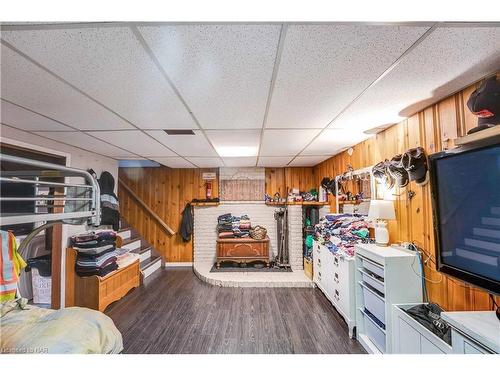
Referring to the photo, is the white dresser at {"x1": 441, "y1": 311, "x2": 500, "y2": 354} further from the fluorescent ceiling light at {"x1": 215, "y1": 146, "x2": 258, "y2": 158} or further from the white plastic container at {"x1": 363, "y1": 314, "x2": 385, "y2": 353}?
the fluorescent ceiling light at {"x1": 215, "y1": 146, "x2": 258, "y2": 158}

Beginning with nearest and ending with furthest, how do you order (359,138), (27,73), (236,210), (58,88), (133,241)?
1. (27,73)
2. (58,88)
3. (359,138)
4. (133,241)
5. (236,210)

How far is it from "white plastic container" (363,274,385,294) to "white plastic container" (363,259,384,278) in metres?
0.08

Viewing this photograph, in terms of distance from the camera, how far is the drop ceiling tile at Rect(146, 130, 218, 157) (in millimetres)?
2451

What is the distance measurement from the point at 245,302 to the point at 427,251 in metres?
2.33

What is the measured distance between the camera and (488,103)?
1.20 m

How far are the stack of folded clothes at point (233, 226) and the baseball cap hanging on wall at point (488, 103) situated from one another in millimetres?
3875

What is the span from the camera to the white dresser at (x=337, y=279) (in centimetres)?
236

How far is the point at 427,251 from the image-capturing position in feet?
5.91

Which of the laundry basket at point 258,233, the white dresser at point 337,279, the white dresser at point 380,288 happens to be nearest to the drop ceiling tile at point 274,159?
the laundry basket at point 258,233

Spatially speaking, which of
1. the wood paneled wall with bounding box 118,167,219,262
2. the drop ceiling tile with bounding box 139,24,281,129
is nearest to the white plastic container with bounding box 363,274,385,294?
the drop ceiling tile with bounding box 139,24,281,129

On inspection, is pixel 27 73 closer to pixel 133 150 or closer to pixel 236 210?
pixel 133 150

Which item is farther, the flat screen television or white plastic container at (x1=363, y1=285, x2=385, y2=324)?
white plastic container at (x1=363, y1=285, x2=385, y2=324)

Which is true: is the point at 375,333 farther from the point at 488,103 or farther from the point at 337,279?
the point at 488,103
